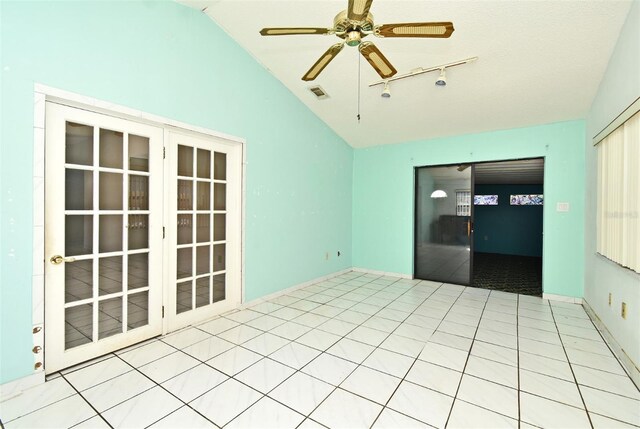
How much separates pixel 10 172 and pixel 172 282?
1.61m

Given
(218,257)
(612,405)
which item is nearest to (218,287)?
(218,257)

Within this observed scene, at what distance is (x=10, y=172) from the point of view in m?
2.02

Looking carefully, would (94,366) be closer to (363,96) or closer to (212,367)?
(212,367)

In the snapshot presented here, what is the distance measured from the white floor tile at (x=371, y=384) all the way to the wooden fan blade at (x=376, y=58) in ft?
8.32

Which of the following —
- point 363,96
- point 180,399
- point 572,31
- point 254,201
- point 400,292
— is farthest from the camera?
point 400,292

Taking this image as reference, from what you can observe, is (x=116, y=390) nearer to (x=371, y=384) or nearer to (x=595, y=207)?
(x=371, y=384)

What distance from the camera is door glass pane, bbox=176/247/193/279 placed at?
3.19 m

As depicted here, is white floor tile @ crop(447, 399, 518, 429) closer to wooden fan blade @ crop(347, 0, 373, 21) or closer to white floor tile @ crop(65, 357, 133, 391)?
white floor tile @ crop(65, 357, 133, 391)

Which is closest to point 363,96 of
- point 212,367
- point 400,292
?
point 400,292

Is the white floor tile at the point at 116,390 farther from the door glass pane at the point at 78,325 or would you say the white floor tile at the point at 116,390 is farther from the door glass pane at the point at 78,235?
the door glass pane at the point at 78,235

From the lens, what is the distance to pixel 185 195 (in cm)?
324

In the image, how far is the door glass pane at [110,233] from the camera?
259 cm

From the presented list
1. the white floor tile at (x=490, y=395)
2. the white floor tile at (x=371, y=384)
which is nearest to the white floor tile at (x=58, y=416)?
the white floor tile at (x=371, y=384)

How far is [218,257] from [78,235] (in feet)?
4.82
